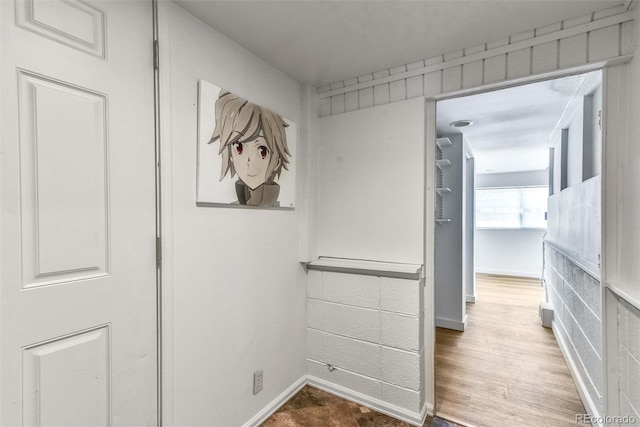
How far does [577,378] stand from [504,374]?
47cm

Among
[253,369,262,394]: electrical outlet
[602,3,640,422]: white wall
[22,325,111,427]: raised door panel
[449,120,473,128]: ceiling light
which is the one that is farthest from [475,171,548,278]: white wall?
[22,325,111,427]: raised door panel

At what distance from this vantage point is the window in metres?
6.08

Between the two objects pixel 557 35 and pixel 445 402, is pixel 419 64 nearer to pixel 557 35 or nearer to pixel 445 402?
pixel 557 35

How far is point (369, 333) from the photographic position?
203cm

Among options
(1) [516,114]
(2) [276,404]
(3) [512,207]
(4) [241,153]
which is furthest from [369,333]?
(3) [512,207]

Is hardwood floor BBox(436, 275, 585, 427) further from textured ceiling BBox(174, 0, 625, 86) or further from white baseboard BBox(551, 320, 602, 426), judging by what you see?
textured ceiling BBox(174, 0, 625, 86)

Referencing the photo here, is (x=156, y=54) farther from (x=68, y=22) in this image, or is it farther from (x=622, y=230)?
(x=622, y=230)

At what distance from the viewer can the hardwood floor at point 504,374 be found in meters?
1.95

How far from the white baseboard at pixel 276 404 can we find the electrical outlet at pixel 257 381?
145 millimetres

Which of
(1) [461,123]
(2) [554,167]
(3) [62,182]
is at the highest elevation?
(1) [461,123]

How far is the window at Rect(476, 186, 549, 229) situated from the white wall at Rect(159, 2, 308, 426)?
5.85 meters

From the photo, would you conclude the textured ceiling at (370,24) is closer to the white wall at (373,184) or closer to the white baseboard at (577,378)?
the white wall at (373,184)

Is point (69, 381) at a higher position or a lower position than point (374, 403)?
higher

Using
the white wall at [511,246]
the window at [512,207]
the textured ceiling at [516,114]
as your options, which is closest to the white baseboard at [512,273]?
the white wall at [511,246]
